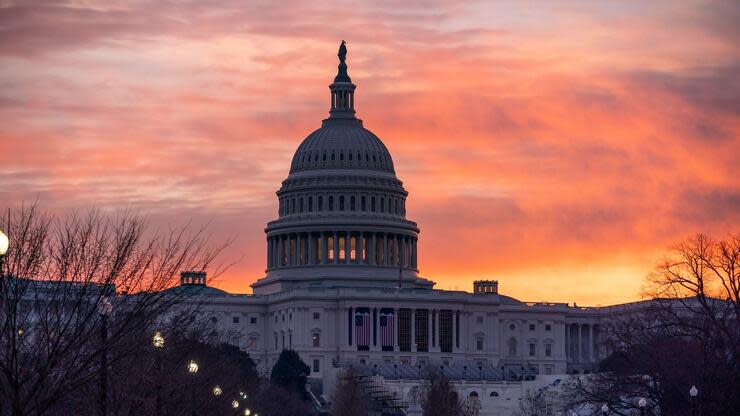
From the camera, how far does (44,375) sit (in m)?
40.6

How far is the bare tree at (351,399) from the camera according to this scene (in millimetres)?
157625

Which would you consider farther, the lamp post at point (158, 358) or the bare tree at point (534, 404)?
the bare tree at point (534, 404)

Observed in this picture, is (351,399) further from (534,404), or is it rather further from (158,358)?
(158,358)

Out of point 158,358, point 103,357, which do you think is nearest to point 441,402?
point 158,358

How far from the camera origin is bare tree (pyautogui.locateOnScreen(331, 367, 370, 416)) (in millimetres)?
157625

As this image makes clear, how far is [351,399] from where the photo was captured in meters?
162

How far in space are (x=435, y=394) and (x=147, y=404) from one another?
300 ft

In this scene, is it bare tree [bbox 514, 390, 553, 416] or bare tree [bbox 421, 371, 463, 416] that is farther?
bare tree [bbox 514, 390, 553, 416]

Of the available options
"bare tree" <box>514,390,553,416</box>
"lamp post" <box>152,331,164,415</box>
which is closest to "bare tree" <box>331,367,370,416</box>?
"bare tree" <box>514,390,553,416</box>

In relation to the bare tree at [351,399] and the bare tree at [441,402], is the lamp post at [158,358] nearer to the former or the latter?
the bare tree at [441,402]

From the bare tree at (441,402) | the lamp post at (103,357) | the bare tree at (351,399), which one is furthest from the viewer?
the bare tree at (351,399)

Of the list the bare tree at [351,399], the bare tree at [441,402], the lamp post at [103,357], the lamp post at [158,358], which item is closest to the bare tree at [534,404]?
the bare tree at [441,402]

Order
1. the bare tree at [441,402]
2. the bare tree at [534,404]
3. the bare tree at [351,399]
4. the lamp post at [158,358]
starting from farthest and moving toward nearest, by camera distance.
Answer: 1. the bare tree at [534,404]
2. the bare tree at [351,399]
3. the bare tree at [441,402]
4. the lamp post at [158,358]

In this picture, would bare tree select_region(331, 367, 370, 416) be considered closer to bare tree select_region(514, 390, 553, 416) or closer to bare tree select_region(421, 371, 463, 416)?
bare tree select_region(421, 371, 463, 416)
